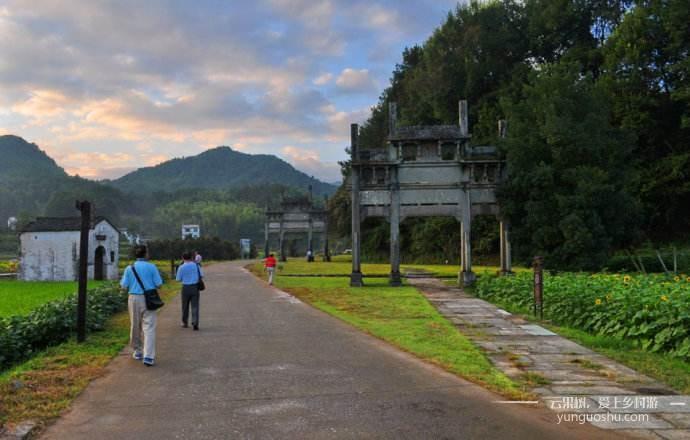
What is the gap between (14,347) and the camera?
31.1ft

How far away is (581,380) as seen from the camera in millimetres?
7379

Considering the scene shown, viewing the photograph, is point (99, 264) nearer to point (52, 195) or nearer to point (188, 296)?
point (188, 296)

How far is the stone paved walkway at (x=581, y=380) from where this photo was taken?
223 inches

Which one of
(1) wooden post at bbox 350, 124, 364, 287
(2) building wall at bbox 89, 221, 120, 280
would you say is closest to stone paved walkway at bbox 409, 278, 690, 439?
(1) wooden post at bbox 350, 124, 364, 287

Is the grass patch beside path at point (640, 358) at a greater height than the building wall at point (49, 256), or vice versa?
the building wall at point (49, 256)

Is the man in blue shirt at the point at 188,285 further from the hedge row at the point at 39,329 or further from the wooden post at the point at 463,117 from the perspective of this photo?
the wooden post at the point at 463,117

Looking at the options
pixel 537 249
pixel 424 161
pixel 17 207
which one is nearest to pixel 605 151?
pixel 537 249

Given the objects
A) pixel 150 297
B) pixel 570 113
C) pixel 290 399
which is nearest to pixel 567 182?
pixel 570 113

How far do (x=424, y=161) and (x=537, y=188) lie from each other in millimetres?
4580

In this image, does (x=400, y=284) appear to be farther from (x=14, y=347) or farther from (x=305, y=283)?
(x=14, y=347)

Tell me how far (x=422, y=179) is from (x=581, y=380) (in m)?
16.4

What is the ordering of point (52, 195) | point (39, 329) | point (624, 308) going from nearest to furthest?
point (39, 329) → point (624, 308) → point (52, 195)

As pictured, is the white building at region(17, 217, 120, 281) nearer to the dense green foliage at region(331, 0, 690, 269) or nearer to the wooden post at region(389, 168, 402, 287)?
the dense green foliage at region(331, 0, 690, 269)

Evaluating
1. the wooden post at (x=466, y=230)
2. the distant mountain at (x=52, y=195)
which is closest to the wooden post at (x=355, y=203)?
the wooden post at (x=466, y=230)
